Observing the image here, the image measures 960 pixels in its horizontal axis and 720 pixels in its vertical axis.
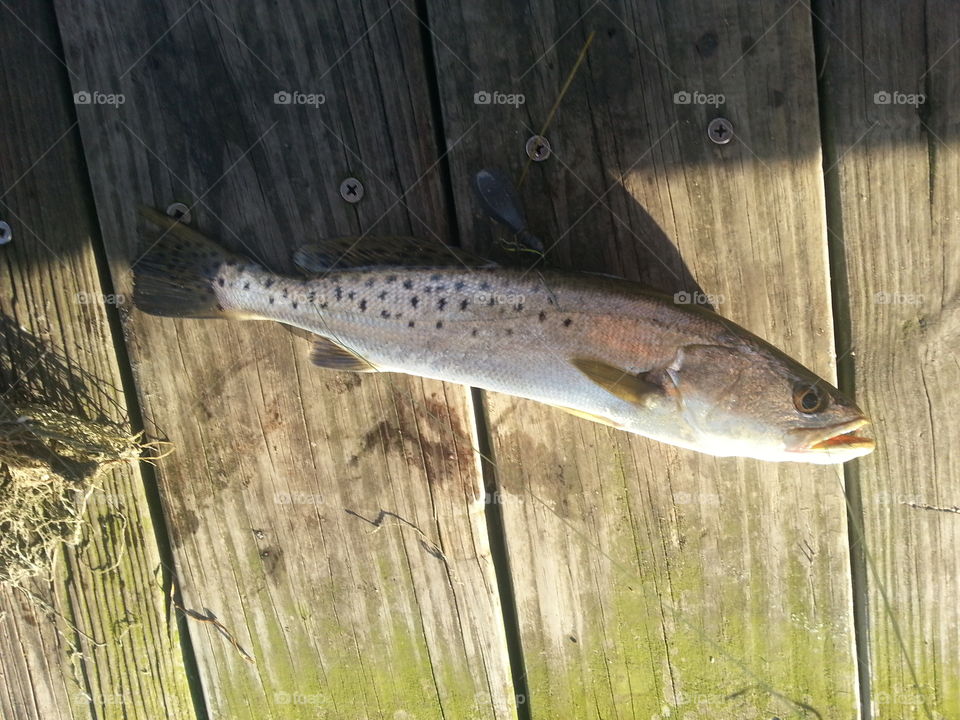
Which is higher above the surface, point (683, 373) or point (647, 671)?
point (683, 373)

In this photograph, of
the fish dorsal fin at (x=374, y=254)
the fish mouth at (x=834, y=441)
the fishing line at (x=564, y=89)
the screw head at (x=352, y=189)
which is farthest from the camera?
the screw head at (x=352, y=189)

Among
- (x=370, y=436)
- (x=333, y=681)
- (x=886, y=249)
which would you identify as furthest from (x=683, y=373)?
(x=333, y=681)

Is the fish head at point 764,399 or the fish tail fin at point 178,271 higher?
the fish tail fin at point 178,271

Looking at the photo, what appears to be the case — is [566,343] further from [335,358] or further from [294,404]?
[294,404]

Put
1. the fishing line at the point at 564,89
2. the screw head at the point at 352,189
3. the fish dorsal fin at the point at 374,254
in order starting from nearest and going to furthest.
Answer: the fish dorsal fin at the point at 374,254, the fishing line at the point at 564,89, the screw head at the point at 352,189

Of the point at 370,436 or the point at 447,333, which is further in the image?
the point at 370,436

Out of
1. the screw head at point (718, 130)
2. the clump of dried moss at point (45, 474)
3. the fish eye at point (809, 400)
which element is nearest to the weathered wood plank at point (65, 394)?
the clump of dried moss at point (45, 474)

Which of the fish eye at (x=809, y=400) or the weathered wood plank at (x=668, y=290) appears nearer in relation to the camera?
the fish eye at (x=809, y=400)

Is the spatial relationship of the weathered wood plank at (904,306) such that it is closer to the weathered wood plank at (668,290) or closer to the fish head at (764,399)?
the weathered wood plank at (668,290)

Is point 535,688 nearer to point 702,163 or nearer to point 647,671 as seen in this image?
point 647,671
